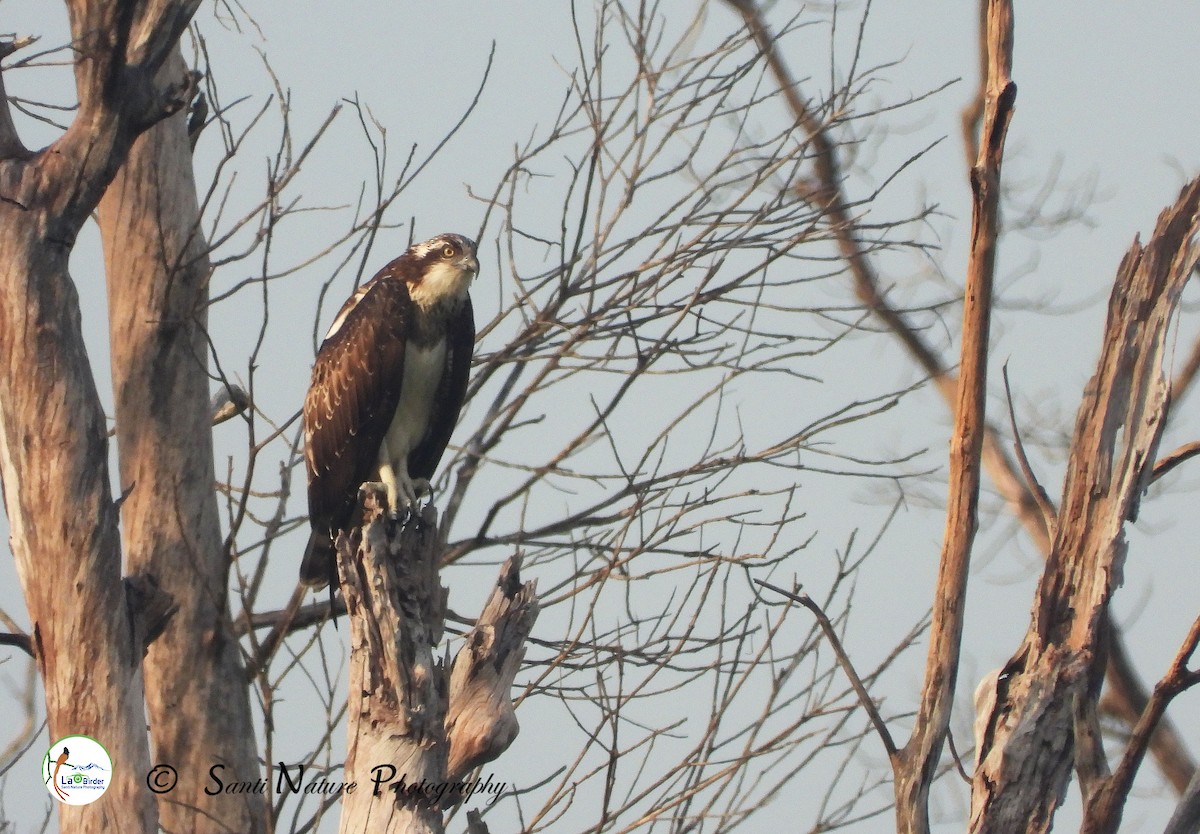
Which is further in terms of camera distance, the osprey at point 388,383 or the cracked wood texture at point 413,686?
the osprey at point 388,383

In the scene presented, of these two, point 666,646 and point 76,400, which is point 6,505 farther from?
point 666,646

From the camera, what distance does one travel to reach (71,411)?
462 centimetres

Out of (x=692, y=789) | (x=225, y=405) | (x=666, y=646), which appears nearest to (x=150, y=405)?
(x=225, y=405)

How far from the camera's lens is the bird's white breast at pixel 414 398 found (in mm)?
5449

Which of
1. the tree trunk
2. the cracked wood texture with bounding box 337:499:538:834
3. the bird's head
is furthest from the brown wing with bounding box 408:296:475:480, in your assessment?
the cracked wood texture with bounding box 337:499:538:834

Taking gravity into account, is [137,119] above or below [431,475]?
above

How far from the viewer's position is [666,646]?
5.29 metres

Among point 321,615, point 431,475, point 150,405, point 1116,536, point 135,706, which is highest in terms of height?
point 150,405

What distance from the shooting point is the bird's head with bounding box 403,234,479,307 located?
17.8 ft

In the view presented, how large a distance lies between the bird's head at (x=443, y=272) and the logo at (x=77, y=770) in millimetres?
2031

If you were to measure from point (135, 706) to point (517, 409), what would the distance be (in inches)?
71.8

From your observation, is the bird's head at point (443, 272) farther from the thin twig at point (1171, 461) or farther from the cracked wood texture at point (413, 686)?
the thin twig at point (1171, 461)

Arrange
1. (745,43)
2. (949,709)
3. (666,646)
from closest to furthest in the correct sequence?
1. (949,709)
2. (666,646)
3. (745,43)

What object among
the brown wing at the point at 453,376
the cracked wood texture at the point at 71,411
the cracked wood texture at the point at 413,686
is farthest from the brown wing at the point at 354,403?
the cracked wood texture at the point at 413,686
